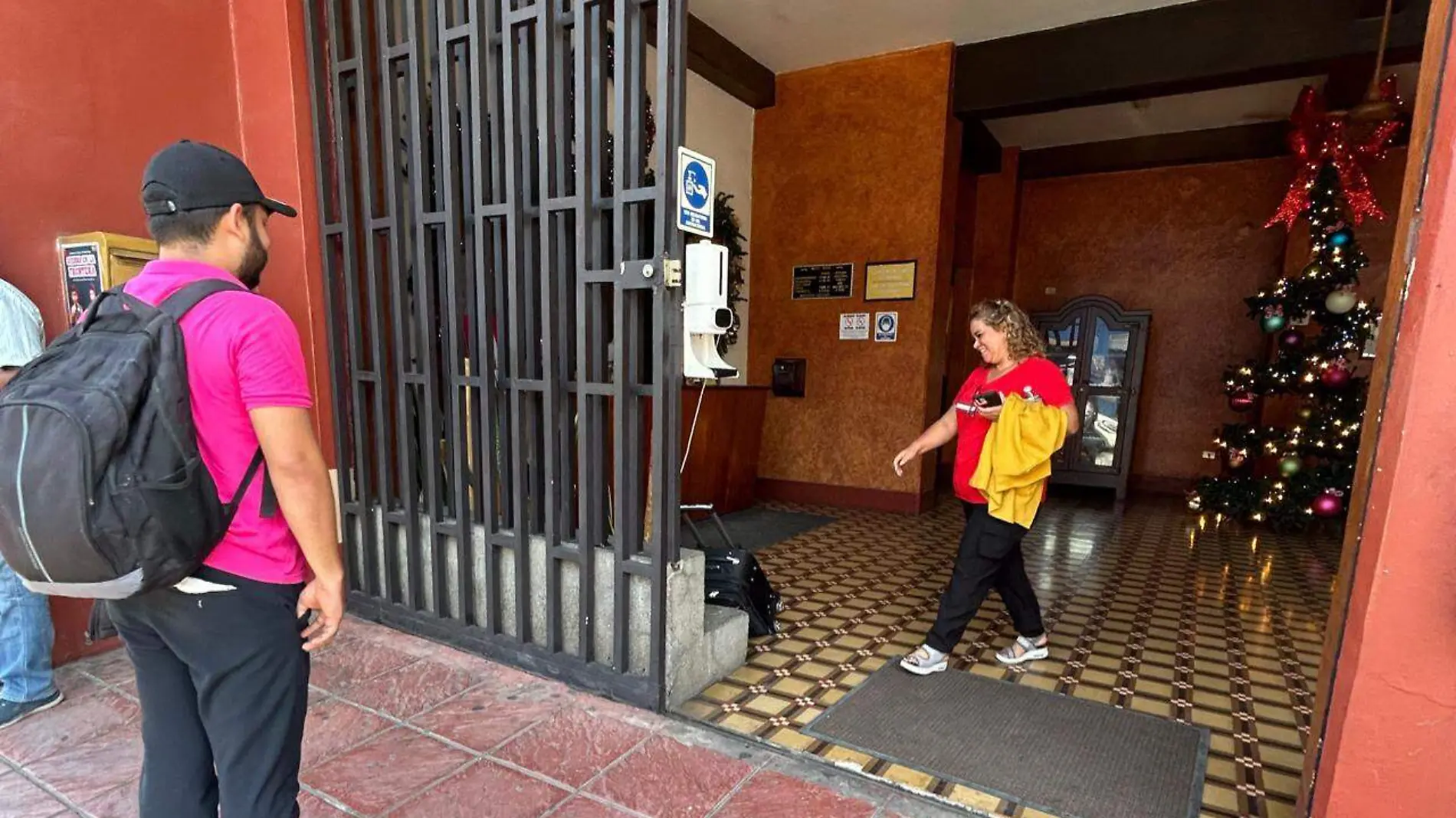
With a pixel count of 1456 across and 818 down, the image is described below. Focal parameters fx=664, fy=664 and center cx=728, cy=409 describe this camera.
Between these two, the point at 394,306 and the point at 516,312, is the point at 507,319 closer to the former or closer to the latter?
the point at 516,312

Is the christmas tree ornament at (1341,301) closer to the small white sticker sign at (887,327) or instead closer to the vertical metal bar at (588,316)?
the small white sticker sign at (887,327)

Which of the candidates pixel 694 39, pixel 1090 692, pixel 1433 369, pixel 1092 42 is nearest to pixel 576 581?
pixel 1090 692

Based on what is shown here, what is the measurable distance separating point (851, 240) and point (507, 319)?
11.6 ft

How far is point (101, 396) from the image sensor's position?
97 centimetres

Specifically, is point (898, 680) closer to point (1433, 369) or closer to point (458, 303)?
point (1433, 369)

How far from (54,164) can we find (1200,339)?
26.5ft

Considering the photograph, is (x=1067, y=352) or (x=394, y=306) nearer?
(x=394, y=306)

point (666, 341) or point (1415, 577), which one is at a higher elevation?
point (666, 341)

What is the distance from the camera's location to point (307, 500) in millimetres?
1155

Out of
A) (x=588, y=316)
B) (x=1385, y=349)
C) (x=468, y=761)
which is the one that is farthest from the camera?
(x=588, y=316)

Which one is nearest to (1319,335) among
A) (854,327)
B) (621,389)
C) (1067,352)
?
(1067,352)

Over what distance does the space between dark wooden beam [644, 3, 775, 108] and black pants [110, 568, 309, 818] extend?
4.11 metres

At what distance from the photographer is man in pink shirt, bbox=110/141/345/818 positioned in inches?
43.3

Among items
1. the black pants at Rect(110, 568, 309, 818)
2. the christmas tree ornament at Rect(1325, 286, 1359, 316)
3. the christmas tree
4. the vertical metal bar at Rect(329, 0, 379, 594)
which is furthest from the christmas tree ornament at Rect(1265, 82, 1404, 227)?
the black pants at Rect(110, 568, 309, 818)
